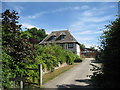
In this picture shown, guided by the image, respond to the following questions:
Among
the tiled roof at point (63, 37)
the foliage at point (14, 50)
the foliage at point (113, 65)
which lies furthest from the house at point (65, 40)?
the foliage at point (113, 65)

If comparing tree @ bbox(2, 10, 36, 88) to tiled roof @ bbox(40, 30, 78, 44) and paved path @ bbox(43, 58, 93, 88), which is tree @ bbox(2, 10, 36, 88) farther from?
tiled roof @ bbox(40, 30, 78, 44)

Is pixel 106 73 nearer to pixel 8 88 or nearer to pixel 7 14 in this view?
pixel 8 88

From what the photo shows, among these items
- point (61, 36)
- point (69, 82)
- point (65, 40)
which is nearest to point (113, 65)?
point (69, 82)

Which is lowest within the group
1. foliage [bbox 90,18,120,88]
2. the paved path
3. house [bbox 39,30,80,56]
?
the paved path

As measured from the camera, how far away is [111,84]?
2766 millimetres

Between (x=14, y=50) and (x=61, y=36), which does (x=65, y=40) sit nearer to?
(x=61, y=36)

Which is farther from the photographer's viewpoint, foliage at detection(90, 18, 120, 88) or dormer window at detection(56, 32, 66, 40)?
dormer window at detection(56, 32, 66, 40)

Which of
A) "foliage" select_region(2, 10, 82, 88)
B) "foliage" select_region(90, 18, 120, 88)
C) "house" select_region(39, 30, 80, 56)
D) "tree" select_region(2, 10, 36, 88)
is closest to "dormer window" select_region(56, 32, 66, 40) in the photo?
"house" select_region(39, 30, 80, 56)

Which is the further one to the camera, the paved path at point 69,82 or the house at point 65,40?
the house at point 65,40

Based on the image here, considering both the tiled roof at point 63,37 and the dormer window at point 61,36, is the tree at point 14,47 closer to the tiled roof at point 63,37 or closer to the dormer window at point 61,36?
the tiled roof at point 63,37

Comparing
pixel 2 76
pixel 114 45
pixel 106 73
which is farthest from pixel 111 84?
pixel 2 76

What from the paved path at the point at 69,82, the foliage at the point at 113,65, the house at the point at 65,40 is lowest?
the paved path at the point at 69,82

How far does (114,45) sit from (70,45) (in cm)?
2568

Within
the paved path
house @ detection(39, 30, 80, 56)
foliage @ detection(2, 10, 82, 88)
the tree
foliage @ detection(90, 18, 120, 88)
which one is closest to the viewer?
foliage @ detection(90, 18, 120, 88)
